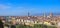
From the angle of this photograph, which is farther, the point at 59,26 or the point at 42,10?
the point at 42,10

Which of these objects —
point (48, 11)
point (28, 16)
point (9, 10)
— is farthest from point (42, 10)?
point (9, 10)

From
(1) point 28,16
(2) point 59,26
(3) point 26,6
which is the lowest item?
(2) point 59,26

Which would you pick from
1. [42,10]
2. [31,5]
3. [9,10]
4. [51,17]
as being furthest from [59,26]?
[9,10]

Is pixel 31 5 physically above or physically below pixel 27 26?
above

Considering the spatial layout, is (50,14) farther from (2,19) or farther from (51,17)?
(2,19)

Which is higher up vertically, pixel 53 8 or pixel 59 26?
pixel 53 8

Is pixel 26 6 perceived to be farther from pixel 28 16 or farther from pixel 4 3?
pixel 4 3
